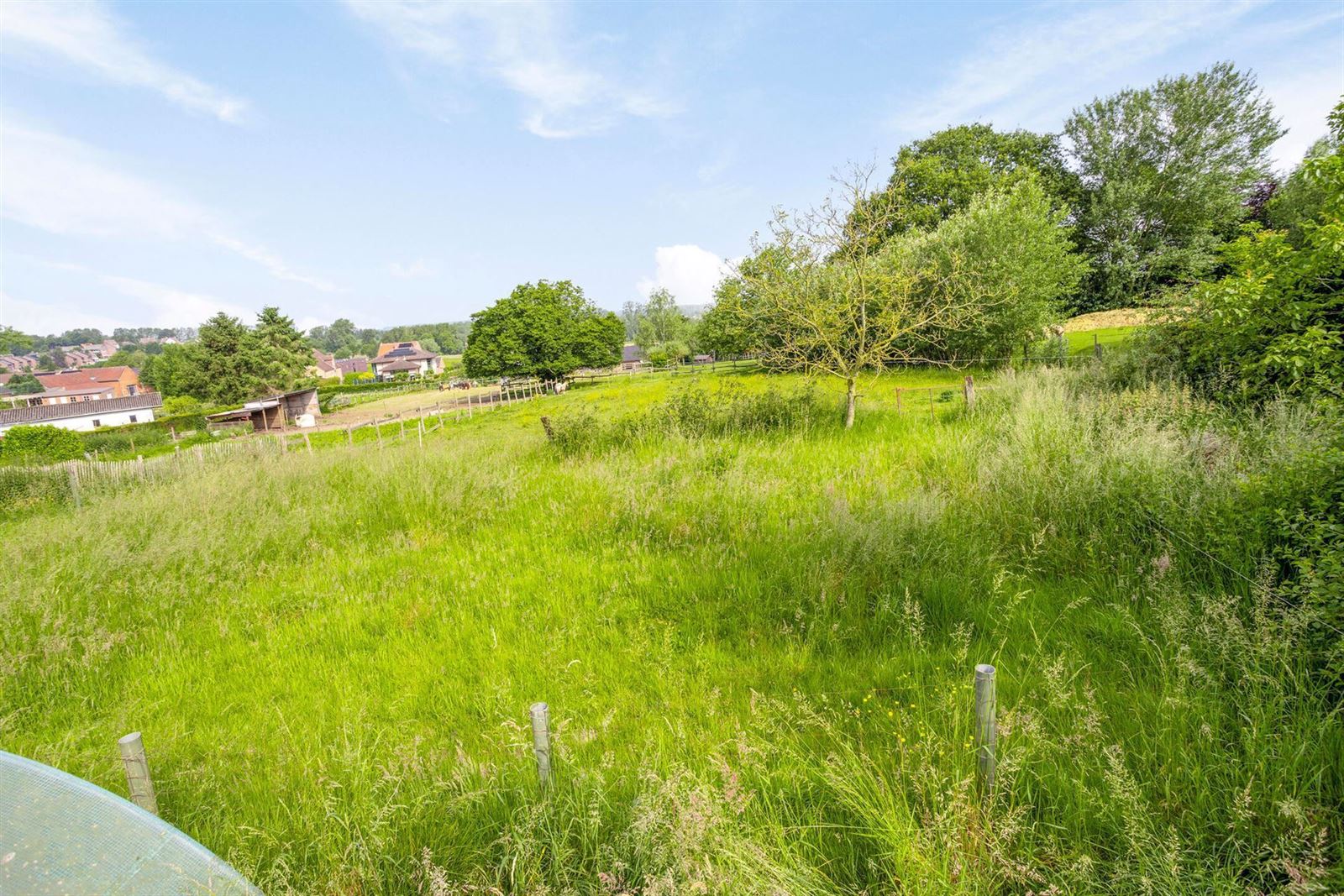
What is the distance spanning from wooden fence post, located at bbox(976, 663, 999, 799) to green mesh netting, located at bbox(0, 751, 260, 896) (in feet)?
10.2

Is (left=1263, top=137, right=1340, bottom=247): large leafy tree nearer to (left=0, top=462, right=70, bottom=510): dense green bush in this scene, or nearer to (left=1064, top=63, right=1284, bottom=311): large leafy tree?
(left=1064, top=63, right=1284, bottom=311): large leafy tree

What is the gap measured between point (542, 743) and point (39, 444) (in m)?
46.7

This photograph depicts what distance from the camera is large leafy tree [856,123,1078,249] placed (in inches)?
1682

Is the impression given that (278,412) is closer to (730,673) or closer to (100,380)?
(730,673)

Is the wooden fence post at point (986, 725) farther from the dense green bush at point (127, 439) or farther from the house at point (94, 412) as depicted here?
the house at point (94, 412)

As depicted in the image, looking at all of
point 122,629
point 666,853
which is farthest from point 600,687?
point 122,629

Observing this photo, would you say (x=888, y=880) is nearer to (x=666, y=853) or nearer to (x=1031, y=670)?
(x=666, y=853)

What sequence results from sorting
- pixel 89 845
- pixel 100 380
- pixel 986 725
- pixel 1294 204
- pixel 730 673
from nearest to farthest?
pixel 89 845 → pixel 986 725 → pixel 730 673 → pixel 1294 204 → pixel 100 380

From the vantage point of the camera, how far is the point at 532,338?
2185 inches

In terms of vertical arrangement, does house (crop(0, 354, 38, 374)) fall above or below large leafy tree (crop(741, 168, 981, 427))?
above

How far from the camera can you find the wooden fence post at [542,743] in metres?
2.70

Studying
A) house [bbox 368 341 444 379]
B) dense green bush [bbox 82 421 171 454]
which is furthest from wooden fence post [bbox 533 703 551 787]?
house [bbox 368 341 444 379]

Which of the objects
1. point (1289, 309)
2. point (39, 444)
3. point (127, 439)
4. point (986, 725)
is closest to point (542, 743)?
point (986, 725)

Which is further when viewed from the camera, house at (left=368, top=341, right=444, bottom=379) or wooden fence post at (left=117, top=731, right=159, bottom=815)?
house at (left=368, top=341, right=444, bottom=379)
